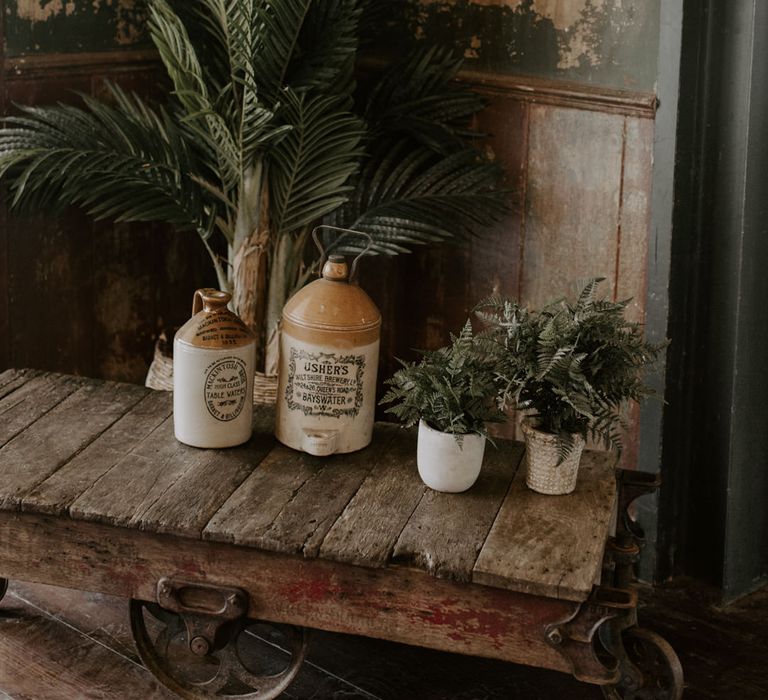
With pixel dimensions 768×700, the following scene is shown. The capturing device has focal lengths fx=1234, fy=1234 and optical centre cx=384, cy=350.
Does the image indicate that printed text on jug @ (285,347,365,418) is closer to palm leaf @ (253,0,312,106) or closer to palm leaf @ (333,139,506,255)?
palm leaf @ (333,139,506,255)

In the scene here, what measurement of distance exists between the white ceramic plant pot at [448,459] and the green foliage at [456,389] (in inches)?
0.7

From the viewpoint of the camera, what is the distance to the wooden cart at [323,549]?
2.08m

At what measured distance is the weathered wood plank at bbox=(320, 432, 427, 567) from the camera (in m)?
2.10

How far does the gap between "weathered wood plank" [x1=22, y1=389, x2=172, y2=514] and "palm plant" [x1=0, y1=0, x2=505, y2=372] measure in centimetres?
58

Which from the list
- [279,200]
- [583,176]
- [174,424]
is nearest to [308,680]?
[174,424]

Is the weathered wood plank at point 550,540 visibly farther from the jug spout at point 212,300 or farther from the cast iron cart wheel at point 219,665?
the jug spout at point 212,300

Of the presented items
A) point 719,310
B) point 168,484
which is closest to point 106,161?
point 168,484

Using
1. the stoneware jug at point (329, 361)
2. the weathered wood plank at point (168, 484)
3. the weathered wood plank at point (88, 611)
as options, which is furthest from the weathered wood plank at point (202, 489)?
the weathered wood plank at point (88, 611)

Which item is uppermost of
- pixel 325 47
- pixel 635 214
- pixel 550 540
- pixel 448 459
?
pixel 325 47

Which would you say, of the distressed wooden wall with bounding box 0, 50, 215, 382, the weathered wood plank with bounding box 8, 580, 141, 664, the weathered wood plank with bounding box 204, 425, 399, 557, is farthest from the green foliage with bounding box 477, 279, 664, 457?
the distressed wooden wall with bounding box 0, 50, 215, 382

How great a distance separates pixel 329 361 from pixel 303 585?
0.44m

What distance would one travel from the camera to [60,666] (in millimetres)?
2650

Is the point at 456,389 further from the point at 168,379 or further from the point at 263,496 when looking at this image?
the point at 168,379

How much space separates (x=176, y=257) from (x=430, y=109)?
3.15ft
